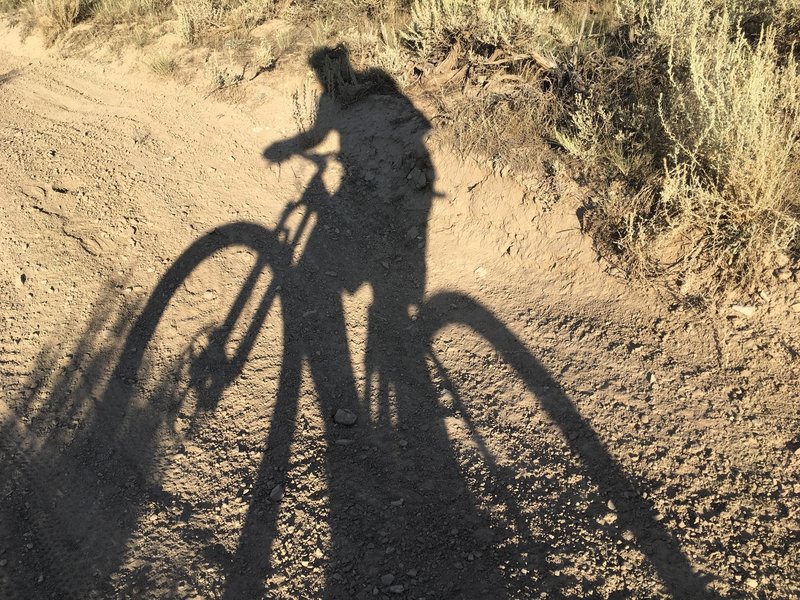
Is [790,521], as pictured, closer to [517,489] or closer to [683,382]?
[683,382]

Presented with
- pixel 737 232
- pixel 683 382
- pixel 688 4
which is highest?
pixel 688 4

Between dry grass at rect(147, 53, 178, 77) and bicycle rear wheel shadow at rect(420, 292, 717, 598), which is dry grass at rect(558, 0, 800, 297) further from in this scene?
dry grass at rect(147, 53, 178, 77)

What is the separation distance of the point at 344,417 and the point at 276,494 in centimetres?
73

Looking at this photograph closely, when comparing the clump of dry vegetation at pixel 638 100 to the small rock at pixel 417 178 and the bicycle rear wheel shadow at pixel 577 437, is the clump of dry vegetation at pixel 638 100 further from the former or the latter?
the bicycle rear wheel shadow at pixel 577 437

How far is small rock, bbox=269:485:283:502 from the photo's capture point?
3756 mm

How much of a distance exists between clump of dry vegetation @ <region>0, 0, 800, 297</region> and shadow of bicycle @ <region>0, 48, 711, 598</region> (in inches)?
48.5

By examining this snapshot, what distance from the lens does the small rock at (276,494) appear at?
12.3 ft

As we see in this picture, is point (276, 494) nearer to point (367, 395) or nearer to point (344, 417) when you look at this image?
point (344, 417)

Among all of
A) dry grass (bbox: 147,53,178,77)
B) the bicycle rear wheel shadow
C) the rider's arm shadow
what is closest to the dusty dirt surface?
the bicycle rear wheel shadow

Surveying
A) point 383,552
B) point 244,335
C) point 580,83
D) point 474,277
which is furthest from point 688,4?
point 383,552

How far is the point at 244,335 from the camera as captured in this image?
498 centimetres

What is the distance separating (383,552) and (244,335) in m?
2.30

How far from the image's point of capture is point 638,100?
510 centimetres

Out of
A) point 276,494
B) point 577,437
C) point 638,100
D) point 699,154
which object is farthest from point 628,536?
point 638,100
